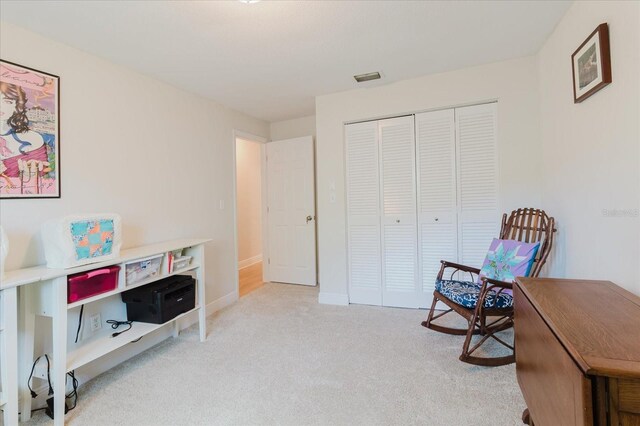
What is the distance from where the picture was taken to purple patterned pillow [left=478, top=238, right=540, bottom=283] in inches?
83.4

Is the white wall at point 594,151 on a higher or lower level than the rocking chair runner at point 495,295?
higher

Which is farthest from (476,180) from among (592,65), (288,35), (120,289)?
(120,289)

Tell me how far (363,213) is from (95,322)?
2472 mm

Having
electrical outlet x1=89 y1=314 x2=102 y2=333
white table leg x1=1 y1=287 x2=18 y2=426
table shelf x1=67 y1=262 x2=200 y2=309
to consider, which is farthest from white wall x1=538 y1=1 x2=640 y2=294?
electrical outlet x1=89 y1=314 x2=102 y2=333

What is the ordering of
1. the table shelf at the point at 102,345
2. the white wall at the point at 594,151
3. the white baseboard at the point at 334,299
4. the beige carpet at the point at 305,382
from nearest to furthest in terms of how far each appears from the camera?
1. the white wall at the point at 594,151
2. the beige carpet at the point at 305,382
3. the table shelf at the point at 102,345
4. the white baseboard at the point at 334,299

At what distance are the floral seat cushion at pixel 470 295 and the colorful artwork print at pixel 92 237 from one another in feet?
7.71

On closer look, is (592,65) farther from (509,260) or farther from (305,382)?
(305,382)

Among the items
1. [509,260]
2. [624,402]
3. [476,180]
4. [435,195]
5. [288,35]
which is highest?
[288,35]

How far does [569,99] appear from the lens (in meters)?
1.95

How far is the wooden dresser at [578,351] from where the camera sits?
708 mm

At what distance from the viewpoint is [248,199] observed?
5.41 metres

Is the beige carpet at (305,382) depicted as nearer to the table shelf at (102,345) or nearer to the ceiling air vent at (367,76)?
the table shelf at (102,345)

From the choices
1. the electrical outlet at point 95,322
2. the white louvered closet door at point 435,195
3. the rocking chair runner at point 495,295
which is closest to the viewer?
the rocking chair runner at point 495,295

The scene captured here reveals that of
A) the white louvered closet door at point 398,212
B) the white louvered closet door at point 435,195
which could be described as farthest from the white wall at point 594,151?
the white louvered closet door at point 398,212
